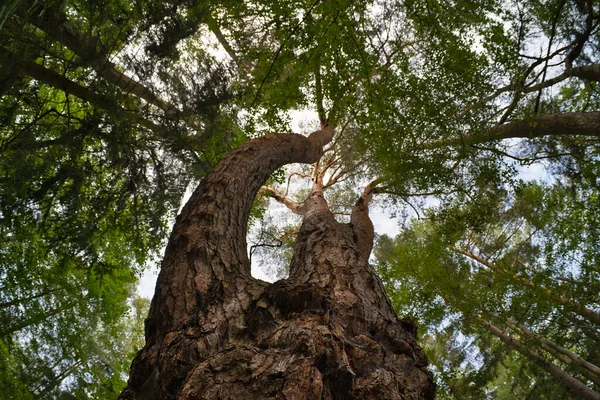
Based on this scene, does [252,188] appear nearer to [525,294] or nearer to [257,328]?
[257,328]

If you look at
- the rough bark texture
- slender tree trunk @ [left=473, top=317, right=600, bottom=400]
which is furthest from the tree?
the rough bark texture

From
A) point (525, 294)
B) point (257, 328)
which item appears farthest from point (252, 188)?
point (525, 294)

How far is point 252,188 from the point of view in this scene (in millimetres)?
3773

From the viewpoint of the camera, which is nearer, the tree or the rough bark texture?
the rough bark texture

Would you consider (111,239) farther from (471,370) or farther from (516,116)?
(471,370)

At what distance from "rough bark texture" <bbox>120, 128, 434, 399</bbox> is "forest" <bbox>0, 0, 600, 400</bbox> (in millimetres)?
12

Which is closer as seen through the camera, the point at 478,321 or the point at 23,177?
the point at 23,177

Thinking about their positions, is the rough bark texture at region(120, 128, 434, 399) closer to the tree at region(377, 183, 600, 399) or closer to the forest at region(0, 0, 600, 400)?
the forest at region(0, 0, 600, 400)

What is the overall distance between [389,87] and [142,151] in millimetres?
4600

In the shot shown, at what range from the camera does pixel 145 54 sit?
4727 mm

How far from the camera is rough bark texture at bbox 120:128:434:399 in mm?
1487

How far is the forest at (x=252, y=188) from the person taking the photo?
195 cm

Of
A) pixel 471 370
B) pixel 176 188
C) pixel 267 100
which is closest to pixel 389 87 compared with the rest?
pixel 267 100

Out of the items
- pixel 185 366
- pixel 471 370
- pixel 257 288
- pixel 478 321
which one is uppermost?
pixel 478 321
